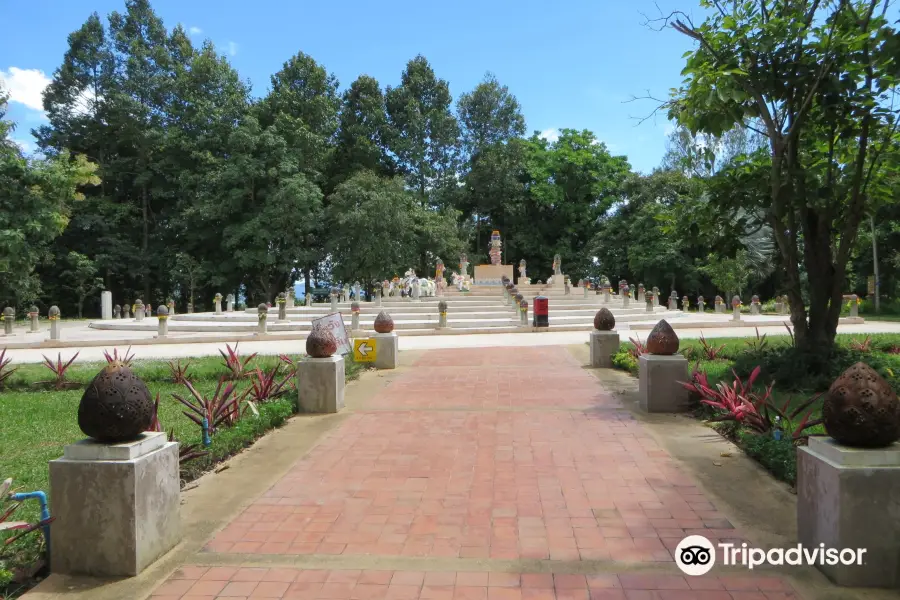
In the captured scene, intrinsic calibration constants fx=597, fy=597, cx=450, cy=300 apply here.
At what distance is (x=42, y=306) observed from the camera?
3684cm

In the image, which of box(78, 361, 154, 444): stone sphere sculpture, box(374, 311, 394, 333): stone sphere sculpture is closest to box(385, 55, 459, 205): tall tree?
box(374, 311, 394, 333): stone sphere sculpture

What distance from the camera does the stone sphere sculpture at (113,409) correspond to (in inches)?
128

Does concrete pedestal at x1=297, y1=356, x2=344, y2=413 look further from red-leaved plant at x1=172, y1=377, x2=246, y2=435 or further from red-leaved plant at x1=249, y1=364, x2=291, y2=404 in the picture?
red-leaved plant at x1=172, y1=377, x2=246, y2=435

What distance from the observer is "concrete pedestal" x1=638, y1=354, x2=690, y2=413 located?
23.1ft

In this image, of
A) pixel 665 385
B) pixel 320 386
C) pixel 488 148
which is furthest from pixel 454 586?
pixel 488 148

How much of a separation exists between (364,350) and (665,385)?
17.6ft

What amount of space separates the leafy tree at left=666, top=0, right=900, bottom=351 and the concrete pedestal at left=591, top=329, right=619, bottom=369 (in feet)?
9.60

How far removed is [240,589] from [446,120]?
43632 millimetres

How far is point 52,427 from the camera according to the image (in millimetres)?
6602

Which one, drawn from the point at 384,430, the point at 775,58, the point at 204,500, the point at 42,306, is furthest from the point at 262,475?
the point at 42,306

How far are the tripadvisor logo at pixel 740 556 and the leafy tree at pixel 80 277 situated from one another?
38612 mm

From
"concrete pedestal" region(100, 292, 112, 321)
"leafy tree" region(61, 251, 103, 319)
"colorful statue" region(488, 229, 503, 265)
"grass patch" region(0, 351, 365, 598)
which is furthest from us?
"colorful statue" region(488, 229, 503, 265)

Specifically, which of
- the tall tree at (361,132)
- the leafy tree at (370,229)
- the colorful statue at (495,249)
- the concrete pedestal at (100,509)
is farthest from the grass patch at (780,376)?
the tall tree at (361,132)

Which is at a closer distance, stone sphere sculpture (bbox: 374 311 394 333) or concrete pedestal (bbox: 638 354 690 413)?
concrete pedestal (bbox: 638 354 690 413)
